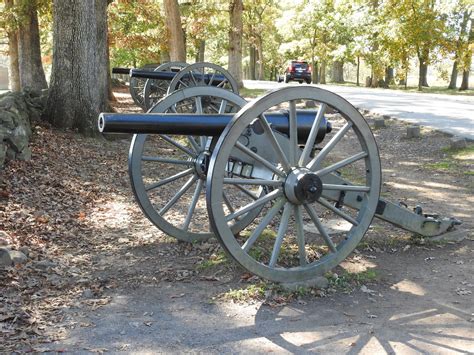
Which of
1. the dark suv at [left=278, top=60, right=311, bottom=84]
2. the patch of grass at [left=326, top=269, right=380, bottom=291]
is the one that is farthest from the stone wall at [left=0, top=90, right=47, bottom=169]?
the dark suv at [left=278, top=60, right=311, bottom=84]

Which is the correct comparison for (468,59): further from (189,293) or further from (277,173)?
(189,293)

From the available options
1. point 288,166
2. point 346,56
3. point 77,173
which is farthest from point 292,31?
point 288,166

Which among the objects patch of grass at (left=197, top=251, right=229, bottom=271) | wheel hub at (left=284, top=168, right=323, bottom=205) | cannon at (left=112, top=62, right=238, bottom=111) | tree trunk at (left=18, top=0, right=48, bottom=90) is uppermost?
tree trunk at (left=18, top=0, right=48, bottom=90)

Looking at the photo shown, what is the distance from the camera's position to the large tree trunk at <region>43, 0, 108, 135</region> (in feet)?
36.7

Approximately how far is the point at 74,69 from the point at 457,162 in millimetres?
7462

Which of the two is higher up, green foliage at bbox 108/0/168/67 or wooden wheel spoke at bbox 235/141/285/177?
green foliage at bbox 108/0/168/67

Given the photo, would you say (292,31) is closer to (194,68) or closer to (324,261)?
(194,68)

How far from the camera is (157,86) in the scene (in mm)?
15773

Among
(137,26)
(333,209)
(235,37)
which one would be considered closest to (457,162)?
(333,209)

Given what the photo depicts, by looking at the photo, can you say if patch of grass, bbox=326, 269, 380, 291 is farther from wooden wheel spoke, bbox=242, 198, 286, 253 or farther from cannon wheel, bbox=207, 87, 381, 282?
wooden wheel spoke, bbox=242, 198, 286, 253

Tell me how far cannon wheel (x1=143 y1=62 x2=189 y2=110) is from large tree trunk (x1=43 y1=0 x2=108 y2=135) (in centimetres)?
356

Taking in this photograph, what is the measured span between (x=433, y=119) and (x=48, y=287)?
13396 millimetres

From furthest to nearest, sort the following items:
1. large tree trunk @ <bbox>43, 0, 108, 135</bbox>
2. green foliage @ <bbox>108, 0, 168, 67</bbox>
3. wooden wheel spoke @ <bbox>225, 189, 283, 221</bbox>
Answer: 1. green foliage @ <bbox>108, 0, 168, 67</bbox>
2. large tree trunk @ <bbox>43, 0, 108, 135</bbox>
3. wooden wheel spoke @ <bbox>225, 189, 283, 221</bbox>

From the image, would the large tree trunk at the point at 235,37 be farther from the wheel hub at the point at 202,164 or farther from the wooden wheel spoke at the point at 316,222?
the wooden wheel spoke at the point at 316,222
